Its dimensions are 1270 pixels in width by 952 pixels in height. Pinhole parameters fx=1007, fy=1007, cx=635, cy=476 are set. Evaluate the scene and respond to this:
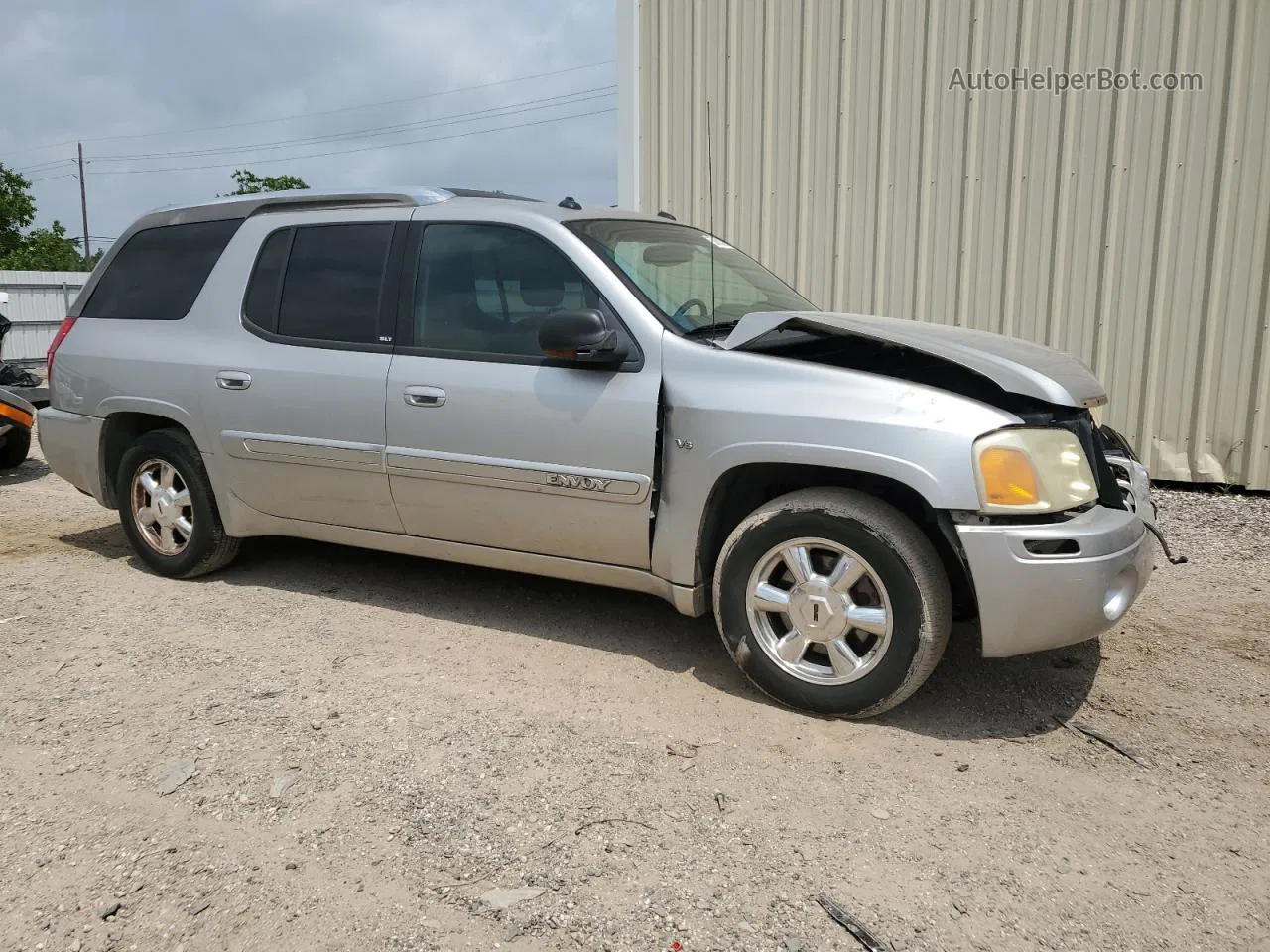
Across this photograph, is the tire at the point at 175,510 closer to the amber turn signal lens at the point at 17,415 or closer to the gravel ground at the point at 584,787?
the gravel ground at the point at 584,787

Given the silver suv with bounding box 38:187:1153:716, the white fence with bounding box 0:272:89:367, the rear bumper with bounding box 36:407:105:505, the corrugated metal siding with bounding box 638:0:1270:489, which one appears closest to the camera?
the silver suv with bounding box 38:187:1153:716

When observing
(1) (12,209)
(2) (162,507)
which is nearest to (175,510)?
(2) (162,507)

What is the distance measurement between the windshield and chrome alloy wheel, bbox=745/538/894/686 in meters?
0.99

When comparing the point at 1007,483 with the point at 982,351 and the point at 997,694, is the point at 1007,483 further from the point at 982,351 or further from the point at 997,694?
the point at 997,694

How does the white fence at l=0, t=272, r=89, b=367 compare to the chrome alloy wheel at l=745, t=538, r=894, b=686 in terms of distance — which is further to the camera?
the white fence at l=0, t=272, r=89, b=367

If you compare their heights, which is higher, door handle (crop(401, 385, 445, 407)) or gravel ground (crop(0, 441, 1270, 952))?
door handle (crop(401, 385, 445, 407))

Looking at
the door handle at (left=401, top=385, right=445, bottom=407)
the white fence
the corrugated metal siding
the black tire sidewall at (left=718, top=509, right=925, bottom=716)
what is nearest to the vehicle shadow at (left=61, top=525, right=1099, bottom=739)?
the black tire sidewall at (left=718, top=509, right=925, bottom=716)

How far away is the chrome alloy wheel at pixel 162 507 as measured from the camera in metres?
4.99

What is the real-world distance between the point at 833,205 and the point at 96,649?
18.9 feet

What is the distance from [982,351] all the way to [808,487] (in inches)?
31.0

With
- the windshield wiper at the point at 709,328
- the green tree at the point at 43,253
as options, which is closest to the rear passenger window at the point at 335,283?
the windshield wiper at the point at 709,328

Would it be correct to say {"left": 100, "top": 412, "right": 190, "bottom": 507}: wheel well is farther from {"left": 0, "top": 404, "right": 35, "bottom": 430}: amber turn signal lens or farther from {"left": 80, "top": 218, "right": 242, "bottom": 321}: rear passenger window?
{"left": 0, "top": 404, "right": 35, "bottom": 430}: amber turn signal lens

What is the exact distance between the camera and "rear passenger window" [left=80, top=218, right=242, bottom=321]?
4.91m

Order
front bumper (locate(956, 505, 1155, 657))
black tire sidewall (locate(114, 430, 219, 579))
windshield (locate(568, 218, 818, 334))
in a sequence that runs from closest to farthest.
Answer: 1. front bumper (locate(956, 505, 1155, 657))
2. windshield (locate(568, 218, 818, 334))
3. black tire sidewall (locate(114, 430, 219, 579))
